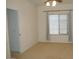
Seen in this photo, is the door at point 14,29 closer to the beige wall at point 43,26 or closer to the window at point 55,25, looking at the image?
the beige wall at point 43,26

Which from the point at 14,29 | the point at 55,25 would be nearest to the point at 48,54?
the point at 14,29

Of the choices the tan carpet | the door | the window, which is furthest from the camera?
the window

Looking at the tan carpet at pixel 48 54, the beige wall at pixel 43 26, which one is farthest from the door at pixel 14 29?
the beige wall at pixel 43 26

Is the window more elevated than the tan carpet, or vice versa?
the window

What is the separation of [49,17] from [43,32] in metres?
1.16

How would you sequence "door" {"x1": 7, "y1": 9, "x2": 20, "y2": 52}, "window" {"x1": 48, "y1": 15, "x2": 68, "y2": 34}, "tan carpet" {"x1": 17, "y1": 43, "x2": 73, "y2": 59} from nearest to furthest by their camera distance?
"tan carpet" {"x1": 17, "y1": 43, "x2": 73, "y2": 59} < "door" {"x1": 7, "y1": 9, "x2": 20, "y2": 52} < "window" {"x1": 48, "y1": 15, "x2": 68, "y2": 34}

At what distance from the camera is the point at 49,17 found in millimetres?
9719

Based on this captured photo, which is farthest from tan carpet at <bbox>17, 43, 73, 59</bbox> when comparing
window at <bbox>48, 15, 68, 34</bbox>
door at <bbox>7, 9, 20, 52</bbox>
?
window at <bbox>48, 15, 68, 34</bbox>

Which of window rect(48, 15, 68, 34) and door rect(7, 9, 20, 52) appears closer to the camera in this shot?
door rect(7, 9, 20, 52)

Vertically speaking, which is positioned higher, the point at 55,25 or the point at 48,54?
the point at 55,25

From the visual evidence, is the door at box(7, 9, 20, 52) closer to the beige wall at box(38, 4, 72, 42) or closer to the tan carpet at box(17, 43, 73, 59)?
the tan carpet at box(17, 43, 73, 59)

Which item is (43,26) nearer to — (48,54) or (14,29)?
(14,29)
